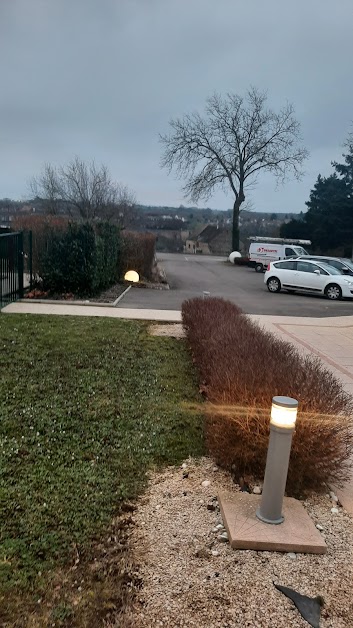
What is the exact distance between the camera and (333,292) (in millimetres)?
18516

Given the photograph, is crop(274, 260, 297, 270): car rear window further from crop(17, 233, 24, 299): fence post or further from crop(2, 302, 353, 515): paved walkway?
crop(17, 233, 24, 299): fence post

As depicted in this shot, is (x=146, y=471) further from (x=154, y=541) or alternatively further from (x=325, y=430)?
(x=325, y=430)

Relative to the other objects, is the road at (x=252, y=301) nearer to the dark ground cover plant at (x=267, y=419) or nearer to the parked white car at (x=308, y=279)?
the parked white car at (x=308, y=279)

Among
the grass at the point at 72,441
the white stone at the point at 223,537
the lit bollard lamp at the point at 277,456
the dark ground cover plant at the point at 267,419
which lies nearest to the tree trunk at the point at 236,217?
the grass at the point at 72,441

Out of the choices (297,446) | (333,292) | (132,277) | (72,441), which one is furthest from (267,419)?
(333,292)

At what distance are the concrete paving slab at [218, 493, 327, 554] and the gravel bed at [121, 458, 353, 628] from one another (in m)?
0.05

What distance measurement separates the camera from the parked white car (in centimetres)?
1838

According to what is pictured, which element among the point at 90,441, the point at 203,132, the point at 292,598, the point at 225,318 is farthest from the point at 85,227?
the point at 203,132

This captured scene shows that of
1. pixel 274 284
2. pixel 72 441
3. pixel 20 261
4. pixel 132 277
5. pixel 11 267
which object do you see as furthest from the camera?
pixel 274 284

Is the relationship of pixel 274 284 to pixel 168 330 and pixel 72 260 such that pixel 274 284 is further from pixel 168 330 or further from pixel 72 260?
pixel 168 330

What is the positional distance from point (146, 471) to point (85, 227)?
11.5m

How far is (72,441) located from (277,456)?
197 cm

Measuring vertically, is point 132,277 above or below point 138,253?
below

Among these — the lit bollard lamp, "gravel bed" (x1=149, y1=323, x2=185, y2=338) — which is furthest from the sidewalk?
the lit bollard lamp
